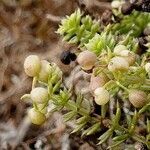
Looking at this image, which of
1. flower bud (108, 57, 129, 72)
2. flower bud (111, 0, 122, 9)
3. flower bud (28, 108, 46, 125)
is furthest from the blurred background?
flower bud (108, 57, 129, 72)

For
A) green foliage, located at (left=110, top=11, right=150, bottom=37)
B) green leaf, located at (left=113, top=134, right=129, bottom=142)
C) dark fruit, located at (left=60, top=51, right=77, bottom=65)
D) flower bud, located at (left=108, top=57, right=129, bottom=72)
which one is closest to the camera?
flower bud, located at (left=108, top=57, right=129, bottom=72)

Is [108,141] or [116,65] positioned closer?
[116,65]

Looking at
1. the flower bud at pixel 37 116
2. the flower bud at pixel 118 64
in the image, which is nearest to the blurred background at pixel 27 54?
the flower bud at pixel 37 116

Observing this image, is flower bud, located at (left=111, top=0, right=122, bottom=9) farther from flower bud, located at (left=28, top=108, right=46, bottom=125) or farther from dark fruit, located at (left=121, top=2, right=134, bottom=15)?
flower bud, located at (left=28, top=108, right=46, bottom=125)

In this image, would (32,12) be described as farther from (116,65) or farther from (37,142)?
(116,65)

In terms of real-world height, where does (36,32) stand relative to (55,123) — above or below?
above

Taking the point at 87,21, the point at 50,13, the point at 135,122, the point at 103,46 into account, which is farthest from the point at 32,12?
the point at 135,122
